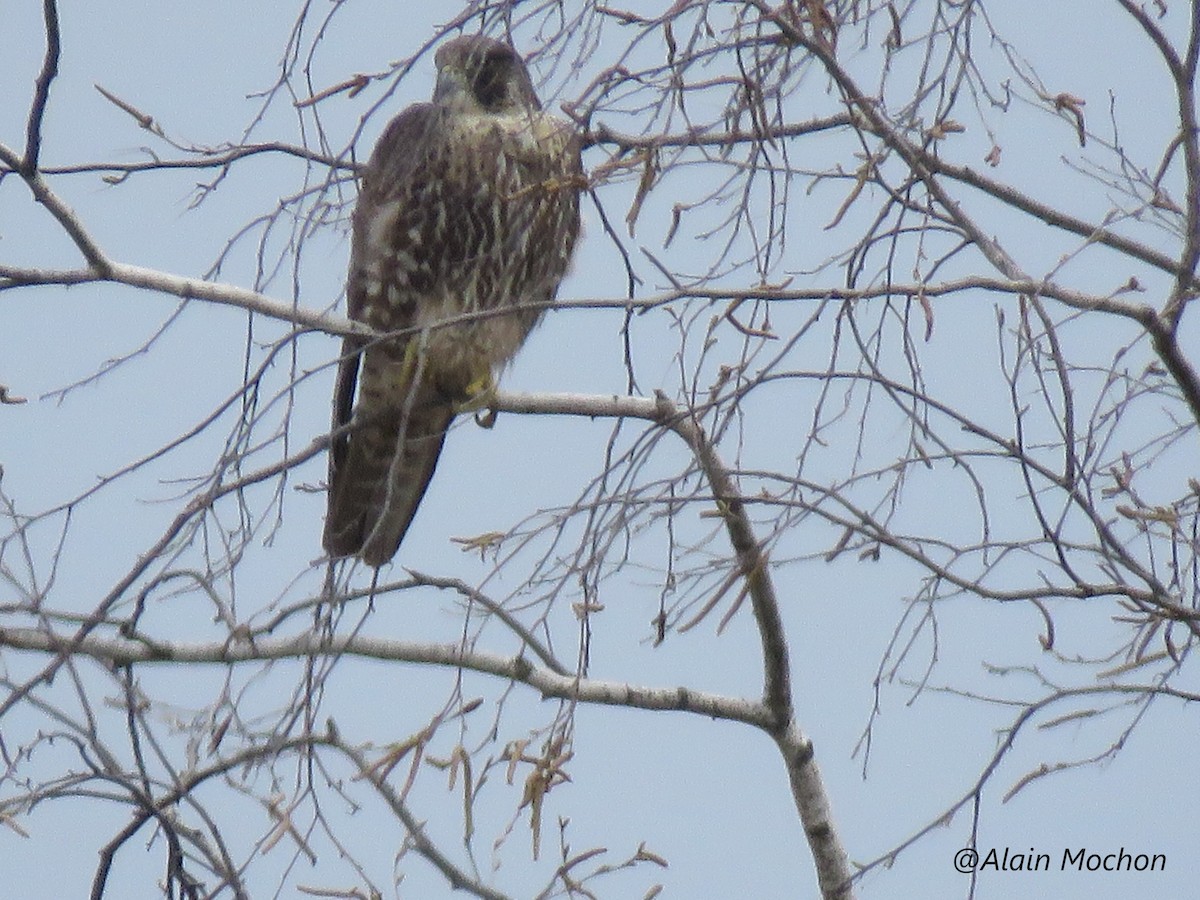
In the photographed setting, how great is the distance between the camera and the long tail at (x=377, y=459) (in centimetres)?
413

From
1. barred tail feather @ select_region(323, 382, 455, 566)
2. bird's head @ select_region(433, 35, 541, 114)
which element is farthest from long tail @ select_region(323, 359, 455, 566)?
bird's head @ select_region(433, 35, 541, 114)

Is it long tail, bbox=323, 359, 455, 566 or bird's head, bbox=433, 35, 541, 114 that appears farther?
long tail, bbox=323, 359, 455, 566

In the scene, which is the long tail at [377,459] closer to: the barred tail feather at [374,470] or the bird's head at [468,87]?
the barred tail feather at [374,470]

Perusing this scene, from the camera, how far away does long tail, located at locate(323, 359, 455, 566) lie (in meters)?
4.13

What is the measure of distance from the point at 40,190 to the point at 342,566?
92 centimetres

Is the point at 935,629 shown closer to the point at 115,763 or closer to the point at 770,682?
the point at 770,682

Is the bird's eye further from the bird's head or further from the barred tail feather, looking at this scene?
the barred tail feather

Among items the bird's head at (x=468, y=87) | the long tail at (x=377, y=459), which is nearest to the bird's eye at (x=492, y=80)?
the bird's head at (x=468, y=87)

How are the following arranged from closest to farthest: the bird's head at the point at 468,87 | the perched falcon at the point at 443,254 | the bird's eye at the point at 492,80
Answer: the bird's eye at the point at 492,80, the bird's head at the point at 468,87, the perched falcon at the point at 443,254

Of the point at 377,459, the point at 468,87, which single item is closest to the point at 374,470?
the point at 377,459

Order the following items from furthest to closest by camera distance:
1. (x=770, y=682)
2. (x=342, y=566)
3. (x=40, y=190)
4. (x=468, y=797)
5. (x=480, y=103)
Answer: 1. (x=480, y=103)
2. (x=770, y=682)
3. (x=40, y=190)
4. (x=342, y=566)
5. (x=468, y=797)

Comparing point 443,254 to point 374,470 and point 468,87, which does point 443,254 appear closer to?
point 468,87

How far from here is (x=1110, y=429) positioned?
2410 mm

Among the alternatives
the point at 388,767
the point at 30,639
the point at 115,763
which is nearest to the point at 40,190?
the point at 30,639
